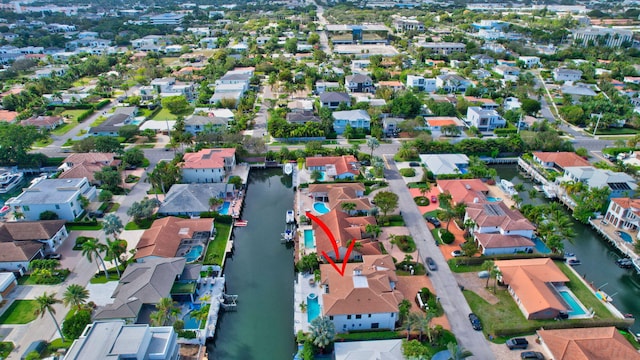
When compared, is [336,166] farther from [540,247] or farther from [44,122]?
[44,122]

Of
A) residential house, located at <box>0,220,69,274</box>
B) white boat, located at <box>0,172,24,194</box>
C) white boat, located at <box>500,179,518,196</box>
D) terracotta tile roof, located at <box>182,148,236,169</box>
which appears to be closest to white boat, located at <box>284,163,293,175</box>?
terracotta tile roof, located at <box>182,148,236,169</box>

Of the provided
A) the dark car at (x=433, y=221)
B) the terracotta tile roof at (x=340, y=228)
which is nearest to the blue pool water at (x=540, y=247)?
the dark car at (x=433, y=221)

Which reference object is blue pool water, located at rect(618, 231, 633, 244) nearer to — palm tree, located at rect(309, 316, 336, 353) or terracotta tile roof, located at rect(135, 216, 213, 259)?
palm tree, located at rect(309, 316, 336, 353)

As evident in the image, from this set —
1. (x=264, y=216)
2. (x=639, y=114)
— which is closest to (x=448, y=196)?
(x=264, y=216)

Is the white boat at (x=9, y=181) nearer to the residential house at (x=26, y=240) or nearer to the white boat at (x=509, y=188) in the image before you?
the residential house at (x=26, y=240)

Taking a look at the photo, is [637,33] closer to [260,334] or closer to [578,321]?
[578,321]

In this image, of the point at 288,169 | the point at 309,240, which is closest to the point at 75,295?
the point at 309,240

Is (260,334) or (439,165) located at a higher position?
(439,165)
